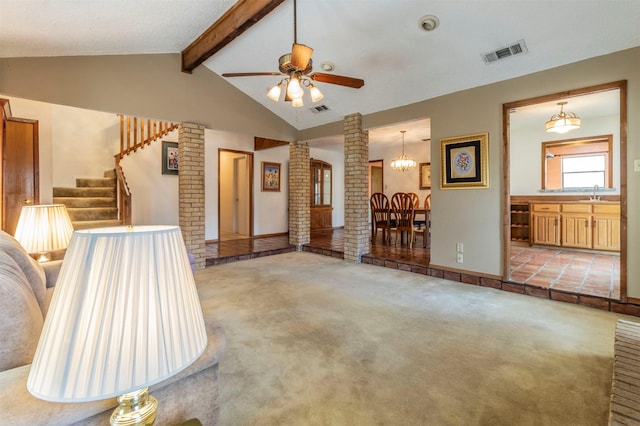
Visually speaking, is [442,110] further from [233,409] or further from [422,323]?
[233,409]

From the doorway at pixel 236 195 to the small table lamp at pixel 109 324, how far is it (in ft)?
22.0

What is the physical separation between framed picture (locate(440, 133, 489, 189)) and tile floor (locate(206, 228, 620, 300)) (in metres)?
1.27

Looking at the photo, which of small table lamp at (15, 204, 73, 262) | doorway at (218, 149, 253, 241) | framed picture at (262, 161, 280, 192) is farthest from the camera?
framed picture at (262, 161, 280, 192)

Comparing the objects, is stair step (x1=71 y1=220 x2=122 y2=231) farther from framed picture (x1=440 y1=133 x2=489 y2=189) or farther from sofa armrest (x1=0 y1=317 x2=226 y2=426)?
framed picture (x1=440 y1=133 x2=489 y2=189)

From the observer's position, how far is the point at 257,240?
700 centimetres

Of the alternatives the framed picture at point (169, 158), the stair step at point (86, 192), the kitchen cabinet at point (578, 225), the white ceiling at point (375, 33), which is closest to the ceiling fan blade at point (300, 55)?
the white ceiling at point (375, 33)

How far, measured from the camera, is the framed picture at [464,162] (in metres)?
3.80

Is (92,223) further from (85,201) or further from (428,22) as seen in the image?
(428,22)

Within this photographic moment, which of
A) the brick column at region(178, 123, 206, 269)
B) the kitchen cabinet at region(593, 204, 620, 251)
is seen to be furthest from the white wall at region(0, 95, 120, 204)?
the kitchen cabinet at region(593, 204, 620, 251)

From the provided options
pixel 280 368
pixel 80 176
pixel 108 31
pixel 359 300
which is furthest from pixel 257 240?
pixel 280 368

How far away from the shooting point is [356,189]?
517 centimetres

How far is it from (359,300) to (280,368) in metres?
1.47

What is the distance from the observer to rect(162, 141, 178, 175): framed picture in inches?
241

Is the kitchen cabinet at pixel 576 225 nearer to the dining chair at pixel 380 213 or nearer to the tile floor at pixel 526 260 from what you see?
the tile floor at pixel 526 260
